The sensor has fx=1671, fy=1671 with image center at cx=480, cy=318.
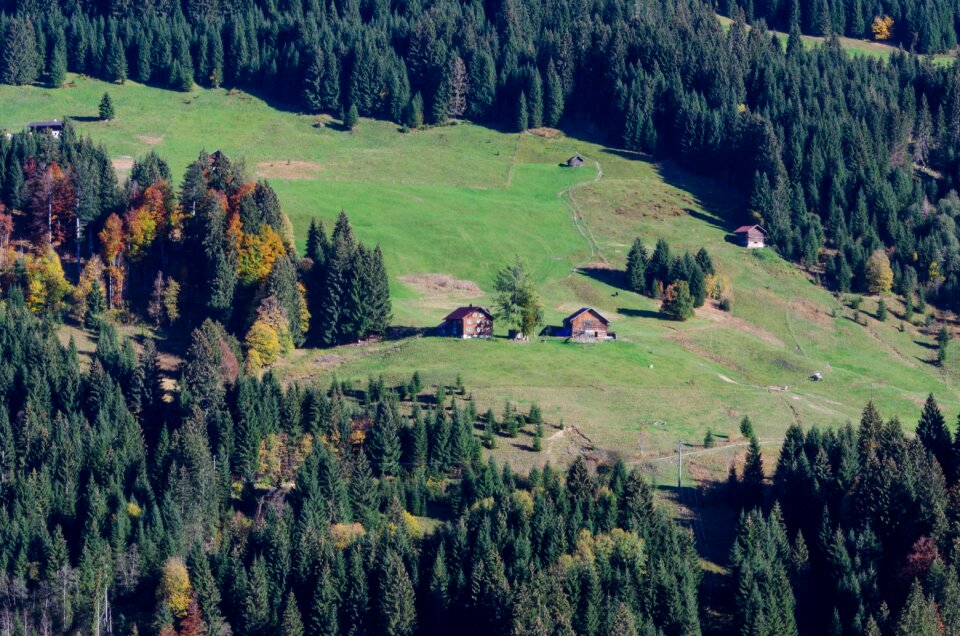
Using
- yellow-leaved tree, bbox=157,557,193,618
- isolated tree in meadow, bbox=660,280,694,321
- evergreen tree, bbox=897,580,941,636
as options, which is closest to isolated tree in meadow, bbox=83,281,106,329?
yellow-leaved tree, bbox=157,557,193,618

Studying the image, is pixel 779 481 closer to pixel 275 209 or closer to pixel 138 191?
pixel 275 209

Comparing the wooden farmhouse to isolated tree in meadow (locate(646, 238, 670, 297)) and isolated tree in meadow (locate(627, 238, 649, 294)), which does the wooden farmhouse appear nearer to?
isolated tree in meadow (locate(646, 238, 670, 297))

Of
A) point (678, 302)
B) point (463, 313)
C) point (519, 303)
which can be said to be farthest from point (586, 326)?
point (678, 302)

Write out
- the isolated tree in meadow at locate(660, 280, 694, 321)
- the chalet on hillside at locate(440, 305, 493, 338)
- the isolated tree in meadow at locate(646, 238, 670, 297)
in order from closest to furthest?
the chalet on hillside at locate(440, 305, 493, 338), the isolated tree in meadow at locate(660, 280, 694, 321), the isolated tree in meadow at locate(646, 238, 670, 297)

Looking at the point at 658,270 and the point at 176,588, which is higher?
the point at 658,270

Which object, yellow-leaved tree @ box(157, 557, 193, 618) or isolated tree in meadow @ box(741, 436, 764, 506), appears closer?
yellow-leaved tree @ box(157, 557, 193, 618)

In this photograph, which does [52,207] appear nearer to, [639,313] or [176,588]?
[639,313]

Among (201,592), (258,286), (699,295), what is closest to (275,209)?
(258,286)
